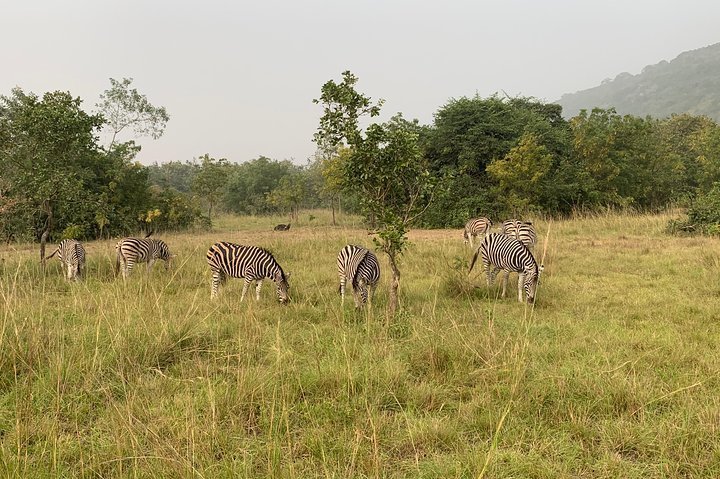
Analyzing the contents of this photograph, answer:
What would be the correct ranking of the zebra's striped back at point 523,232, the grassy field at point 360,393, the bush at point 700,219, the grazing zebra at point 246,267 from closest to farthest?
the grassy field at point 360,393 < the grazing zebra at point 246,267 < the zebra's striped back at point 523,232 < the bush at point 700,219

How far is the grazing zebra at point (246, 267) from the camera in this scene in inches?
347

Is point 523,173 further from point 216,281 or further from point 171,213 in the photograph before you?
point 171,213

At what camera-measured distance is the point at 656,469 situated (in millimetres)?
3311

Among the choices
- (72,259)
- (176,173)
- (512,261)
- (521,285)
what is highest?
(176,173)

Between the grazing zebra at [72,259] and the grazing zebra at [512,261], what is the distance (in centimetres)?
922

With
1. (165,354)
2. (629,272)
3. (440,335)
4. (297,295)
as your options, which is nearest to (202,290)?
(297,295)

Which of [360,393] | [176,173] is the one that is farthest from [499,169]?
[176,173]

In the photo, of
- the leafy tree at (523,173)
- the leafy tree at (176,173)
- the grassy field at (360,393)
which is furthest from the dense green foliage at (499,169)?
the leafy tree at (176,173)

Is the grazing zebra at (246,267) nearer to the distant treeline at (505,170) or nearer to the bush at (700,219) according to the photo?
the distant treeline at (505,170)

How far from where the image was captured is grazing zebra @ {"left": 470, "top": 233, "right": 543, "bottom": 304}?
332 inches

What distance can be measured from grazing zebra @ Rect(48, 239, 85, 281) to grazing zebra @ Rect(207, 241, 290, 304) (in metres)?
3.37

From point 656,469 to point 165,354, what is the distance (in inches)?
197

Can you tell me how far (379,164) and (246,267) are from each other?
3.74 meters

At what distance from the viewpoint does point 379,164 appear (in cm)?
728
